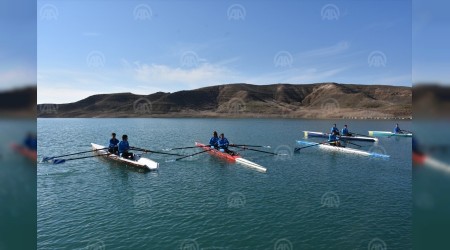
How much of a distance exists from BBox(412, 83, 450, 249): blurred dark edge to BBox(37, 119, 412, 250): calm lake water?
1433 centimetres

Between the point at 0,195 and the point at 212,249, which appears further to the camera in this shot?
the point at 212,249

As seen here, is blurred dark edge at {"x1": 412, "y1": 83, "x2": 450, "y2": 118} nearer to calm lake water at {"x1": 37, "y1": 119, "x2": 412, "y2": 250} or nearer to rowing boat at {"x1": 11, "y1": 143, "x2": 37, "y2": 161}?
rowing boat at {"x1": 11, "y1": 143, "x2": 37, "y2": 161}

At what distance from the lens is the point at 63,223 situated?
A: 1906 centimetres

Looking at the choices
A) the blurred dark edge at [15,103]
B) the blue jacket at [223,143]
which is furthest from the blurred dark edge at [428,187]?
the blue jacket at [223,143]

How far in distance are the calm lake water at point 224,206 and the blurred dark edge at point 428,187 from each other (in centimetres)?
1433

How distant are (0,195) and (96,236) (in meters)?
15.5

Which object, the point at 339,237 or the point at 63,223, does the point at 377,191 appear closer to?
the point at 339,237

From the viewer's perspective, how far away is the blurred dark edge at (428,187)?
8.04 ft

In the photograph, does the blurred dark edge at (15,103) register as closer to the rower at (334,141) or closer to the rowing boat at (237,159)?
the rowing boat at (237,159)

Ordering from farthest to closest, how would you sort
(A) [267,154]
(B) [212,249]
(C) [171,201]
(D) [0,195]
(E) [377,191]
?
(A) [267,154] < (E) [377,191] < (C) [171,201] < (B) [212,249] < (D) [0,195]

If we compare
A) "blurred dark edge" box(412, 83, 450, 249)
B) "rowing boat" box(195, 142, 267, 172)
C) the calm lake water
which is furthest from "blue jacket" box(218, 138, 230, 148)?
"blurred dark edge" box(412, 83, 450, 249)

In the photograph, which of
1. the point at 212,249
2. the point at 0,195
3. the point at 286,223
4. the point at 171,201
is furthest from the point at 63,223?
the point at 0,195

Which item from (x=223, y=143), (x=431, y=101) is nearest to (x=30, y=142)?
(x=431, y=101)

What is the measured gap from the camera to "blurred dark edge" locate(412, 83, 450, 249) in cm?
245
